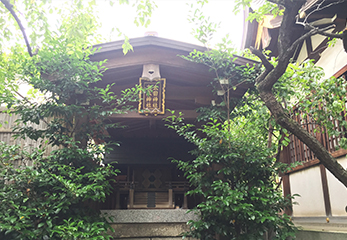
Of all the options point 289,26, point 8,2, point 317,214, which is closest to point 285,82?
point 289,26

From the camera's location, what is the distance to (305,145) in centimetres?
850

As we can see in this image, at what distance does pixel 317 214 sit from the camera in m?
7.88

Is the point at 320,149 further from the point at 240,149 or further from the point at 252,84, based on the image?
the point at 252,84

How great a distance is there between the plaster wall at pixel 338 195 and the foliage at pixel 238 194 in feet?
6.67

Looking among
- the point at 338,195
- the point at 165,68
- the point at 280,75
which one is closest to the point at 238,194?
the point at 280,75

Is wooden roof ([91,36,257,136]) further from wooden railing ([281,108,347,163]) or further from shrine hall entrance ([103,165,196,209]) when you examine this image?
shrine hall entrance ([103,165,196,209])

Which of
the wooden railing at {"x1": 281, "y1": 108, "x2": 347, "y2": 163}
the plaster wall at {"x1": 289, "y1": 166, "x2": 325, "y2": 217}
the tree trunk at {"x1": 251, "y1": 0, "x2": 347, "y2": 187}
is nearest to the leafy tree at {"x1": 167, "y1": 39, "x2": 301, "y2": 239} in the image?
the tree trunk at {"x1": 251, "y1": 0, "x2": 347, "y2": 187}

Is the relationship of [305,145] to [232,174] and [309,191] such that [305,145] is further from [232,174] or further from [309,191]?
[232,174]

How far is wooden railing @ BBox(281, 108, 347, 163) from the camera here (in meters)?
6.79

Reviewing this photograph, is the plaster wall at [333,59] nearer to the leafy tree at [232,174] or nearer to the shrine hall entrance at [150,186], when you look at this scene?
the leafy tree at [232,174]

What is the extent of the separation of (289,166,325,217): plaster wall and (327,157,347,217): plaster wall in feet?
1.90

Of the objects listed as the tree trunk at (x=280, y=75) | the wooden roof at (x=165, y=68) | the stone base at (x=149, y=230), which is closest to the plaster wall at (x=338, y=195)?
the tree trunk at (x=280, y=75)

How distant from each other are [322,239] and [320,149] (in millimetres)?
2621

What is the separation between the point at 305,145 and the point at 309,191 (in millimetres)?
1354
